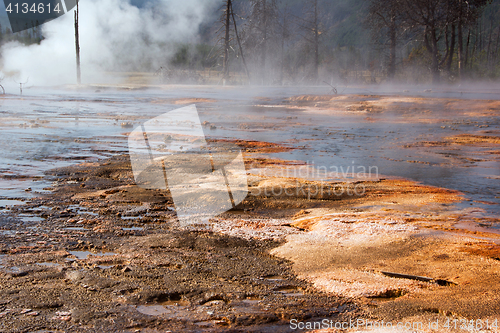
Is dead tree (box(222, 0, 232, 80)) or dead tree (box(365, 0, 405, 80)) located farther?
dead tree (box(365, 0, 405, 80))

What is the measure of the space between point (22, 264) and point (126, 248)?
74cm

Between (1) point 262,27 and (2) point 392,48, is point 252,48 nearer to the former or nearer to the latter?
(1) point 262,27

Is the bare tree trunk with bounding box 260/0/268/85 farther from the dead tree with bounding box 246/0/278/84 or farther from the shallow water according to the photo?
the shallow water

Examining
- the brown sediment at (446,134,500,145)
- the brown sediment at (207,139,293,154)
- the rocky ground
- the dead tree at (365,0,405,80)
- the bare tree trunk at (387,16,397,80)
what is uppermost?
the dead tree at (365,0,405,80)

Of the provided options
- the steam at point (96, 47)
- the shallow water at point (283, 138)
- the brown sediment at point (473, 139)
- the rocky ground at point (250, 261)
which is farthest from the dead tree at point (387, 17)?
the rocky ground at point (250, 261)

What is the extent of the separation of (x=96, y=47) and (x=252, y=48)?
14.1 meters

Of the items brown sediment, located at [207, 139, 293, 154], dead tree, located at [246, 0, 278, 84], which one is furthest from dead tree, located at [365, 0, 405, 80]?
brown sediment, located at [207, 139, 293, 154]

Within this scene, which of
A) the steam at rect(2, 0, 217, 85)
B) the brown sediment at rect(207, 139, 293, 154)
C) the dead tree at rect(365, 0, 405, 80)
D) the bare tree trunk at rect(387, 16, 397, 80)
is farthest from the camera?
the steam at rect(2, 0, 217, 85)

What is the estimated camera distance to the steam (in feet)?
109

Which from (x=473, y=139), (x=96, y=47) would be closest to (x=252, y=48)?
(x=96, y=47)

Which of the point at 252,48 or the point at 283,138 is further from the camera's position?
the point at 252,48

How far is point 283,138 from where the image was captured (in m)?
9.86

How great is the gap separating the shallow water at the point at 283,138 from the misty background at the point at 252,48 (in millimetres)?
12669

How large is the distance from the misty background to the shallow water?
12669 millimetres
